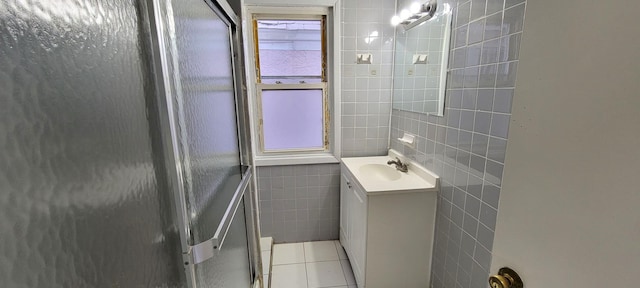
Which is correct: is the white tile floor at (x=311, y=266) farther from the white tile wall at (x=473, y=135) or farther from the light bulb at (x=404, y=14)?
the light bulb at (x=404, y=14)

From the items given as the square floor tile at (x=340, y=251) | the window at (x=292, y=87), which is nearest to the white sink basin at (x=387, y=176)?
the window at (x=292, y=87)

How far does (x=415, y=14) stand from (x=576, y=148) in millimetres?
1612

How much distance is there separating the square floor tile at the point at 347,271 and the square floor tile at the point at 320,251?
3.6 inches

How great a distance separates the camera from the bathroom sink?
6.94 ft

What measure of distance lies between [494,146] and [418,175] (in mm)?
729

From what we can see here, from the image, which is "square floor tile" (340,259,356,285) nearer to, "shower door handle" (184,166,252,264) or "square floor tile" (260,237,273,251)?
"square floor tile" (260,237,273,251)

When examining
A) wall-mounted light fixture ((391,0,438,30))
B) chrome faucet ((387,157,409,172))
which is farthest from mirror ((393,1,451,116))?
chrome faucet ((387,157,409,172))

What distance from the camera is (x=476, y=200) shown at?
1.33m

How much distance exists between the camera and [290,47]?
231 centimetres

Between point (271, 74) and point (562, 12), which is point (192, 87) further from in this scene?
point (271, 74)

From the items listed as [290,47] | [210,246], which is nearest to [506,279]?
[210,246]

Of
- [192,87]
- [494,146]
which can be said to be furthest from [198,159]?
[494,146]

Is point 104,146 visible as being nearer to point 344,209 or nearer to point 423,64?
point 423,64

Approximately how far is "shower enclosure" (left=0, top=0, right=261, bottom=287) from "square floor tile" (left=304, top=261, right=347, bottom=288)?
1.32 metres
